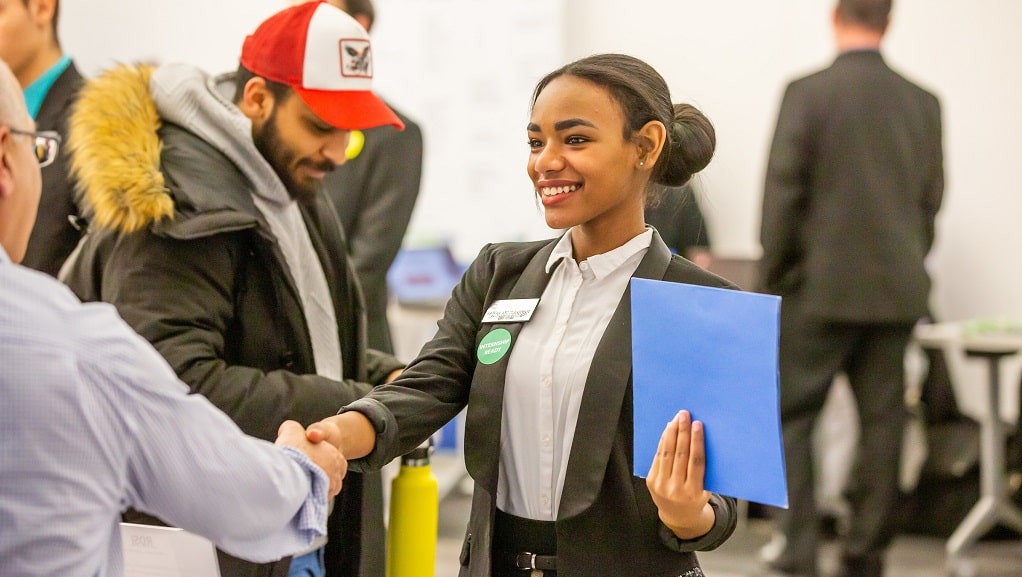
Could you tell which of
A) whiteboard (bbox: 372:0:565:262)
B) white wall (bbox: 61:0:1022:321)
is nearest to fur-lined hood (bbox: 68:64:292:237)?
white wall (bbox: 61:0:1022:321)

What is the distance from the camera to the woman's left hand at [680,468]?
1.22m

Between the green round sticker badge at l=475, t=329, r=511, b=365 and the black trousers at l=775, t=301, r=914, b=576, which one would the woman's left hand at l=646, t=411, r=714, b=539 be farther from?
the black trousers at l=775, t=301, r=914, b=576

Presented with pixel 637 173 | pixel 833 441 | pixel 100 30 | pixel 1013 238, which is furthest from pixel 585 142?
pixel 100 30

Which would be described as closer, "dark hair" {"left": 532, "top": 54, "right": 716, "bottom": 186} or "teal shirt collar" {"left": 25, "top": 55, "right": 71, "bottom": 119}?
"dark hair" {"left": 532, "top": 54, "right": 716, "bottom": 186}

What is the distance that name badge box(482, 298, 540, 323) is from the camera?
1.42 metres

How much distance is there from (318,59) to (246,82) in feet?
0.49

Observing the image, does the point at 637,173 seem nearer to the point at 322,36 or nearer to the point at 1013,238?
the point at 322,36

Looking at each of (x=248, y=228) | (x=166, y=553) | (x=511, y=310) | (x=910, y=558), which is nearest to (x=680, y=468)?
(x=511, y=310)

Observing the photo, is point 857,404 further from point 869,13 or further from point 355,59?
point 355,59

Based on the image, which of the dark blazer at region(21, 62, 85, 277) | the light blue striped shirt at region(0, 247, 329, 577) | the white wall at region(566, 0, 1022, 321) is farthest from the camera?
the white wall at region(566, 0, 1022, 321)

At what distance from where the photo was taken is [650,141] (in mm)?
1430

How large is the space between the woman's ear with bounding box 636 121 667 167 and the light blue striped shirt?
628 millimetres

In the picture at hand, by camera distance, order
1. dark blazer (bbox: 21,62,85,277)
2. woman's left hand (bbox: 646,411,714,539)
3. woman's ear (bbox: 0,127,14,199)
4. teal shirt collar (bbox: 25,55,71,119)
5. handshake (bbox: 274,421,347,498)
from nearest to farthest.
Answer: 1. woman's ear (bbox: 0,127,14,199)
2. woman's left hand (bbox: 646,411,714,539)
3. handshake (bbox: 274,421,347,498)
4. dark blazer (bbox: 21,62,85,277)
5. teal shirt collar (bbox: 25,55,71,119)

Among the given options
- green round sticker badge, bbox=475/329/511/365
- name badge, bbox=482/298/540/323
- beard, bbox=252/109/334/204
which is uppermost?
beard, bbox=252/109/334/204
